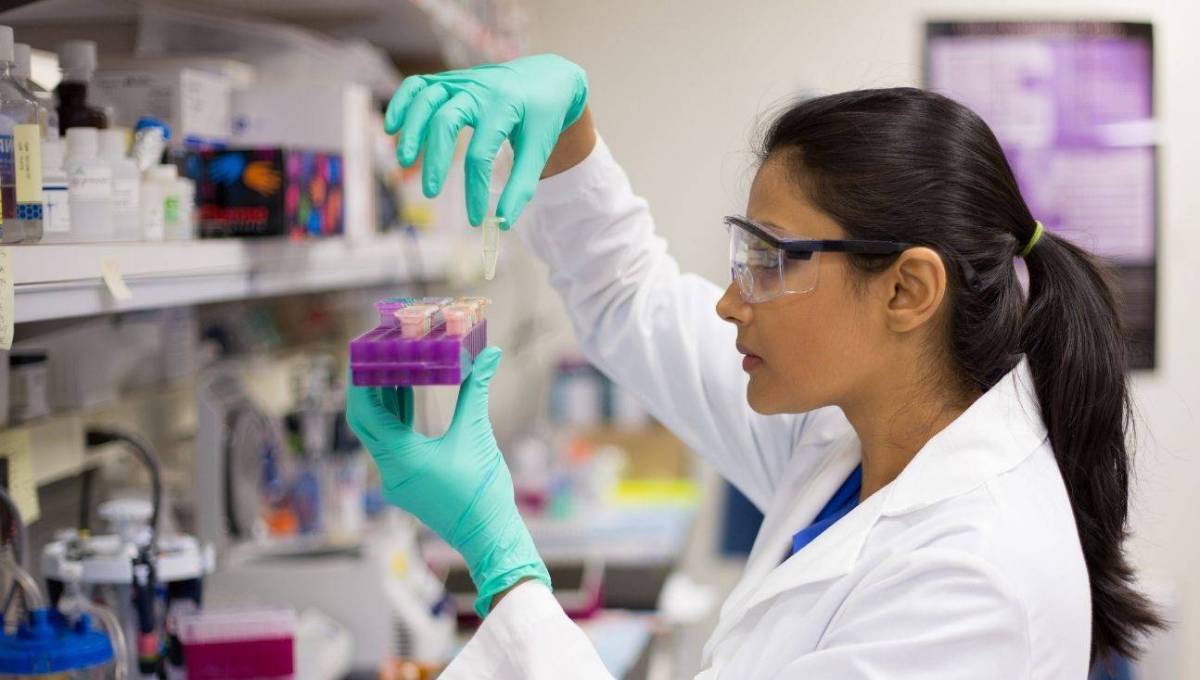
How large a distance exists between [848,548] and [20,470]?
45.0 inches

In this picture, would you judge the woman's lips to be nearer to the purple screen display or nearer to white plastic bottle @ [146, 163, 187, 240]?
white plastic bottle @ [146, 163, 187, 240]

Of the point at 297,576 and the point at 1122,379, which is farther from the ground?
the point at 1122,379

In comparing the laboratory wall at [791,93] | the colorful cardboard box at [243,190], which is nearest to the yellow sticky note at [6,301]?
the colorful cardboard box at [243,190]

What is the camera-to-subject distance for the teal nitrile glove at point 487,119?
1303 mm

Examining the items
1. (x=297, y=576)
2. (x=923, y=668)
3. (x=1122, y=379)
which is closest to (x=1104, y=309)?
(x=1122, y=379)

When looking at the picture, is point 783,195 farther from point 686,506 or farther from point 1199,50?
point 1199,50

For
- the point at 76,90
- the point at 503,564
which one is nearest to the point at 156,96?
the point at 76,90

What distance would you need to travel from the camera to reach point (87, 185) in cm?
142

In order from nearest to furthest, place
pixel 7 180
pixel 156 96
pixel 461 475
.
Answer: pixel 7 180, pixel 461 475, pixel 156 96

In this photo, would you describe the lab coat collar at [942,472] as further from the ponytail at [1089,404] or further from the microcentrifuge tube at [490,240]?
the microcentrifuge tube at [490,240]

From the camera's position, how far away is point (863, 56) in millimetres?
4395

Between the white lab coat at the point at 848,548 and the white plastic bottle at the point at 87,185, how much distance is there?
588 mm

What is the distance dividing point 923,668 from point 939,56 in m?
3.58

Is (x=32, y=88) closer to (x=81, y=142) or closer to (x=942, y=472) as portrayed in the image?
(x=81, y=142)
